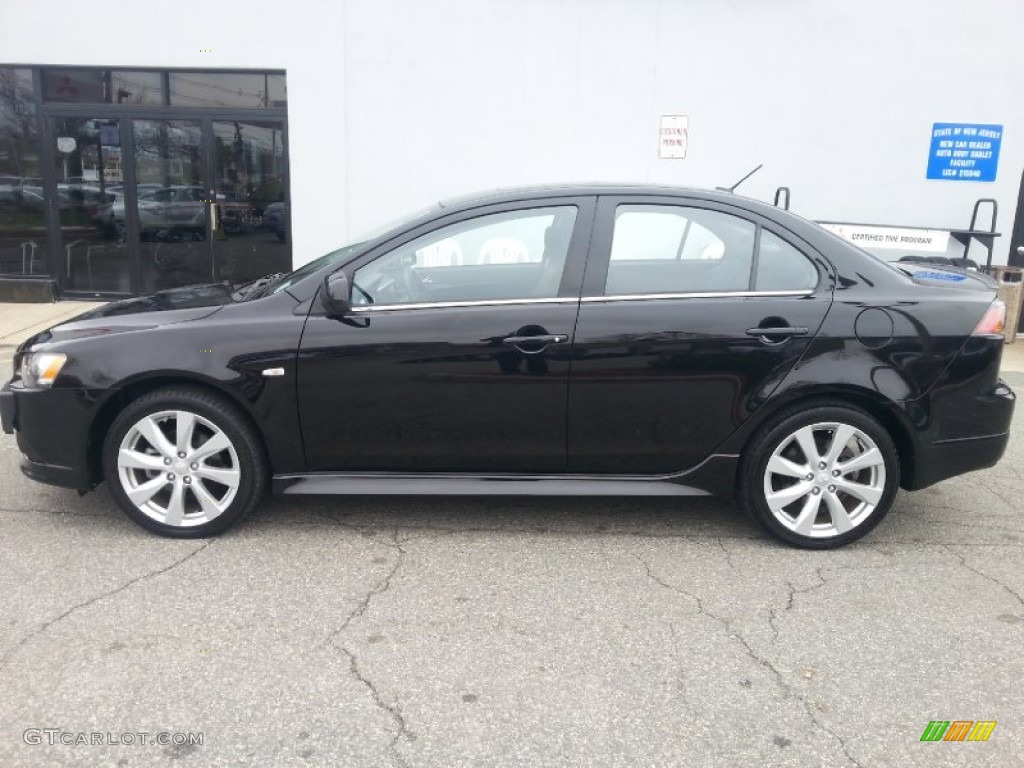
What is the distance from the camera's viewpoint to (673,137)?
898cm

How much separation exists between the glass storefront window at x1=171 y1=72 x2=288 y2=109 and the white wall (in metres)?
0.20

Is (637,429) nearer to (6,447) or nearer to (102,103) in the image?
(6,447)

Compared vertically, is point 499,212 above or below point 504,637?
above

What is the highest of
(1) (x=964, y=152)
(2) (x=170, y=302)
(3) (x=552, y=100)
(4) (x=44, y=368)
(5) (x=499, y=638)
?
(3) (x=552, y=100)

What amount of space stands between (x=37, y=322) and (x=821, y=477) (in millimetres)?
8220

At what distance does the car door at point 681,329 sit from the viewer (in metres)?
3.67

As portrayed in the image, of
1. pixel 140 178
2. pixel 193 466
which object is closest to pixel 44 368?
pixel 193 466

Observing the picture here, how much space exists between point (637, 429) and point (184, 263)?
7.65m

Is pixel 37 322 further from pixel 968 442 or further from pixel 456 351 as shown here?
pixel 968 442

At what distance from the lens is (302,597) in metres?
3.36

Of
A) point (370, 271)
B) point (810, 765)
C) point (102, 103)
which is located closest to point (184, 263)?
point (102, 103)

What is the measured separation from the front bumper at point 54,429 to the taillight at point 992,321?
3.86 metres

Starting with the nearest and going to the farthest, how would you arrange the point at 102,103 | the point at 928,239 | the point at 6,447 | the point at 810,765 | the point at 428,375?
1. the point at 810,765
2. the point at 428,375
3. the point at 6,447
4. the point at 928,239
5. the point at 102,103

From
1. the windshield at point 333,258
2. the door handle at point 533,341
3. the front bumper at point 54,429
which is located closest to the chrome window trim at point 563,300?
the door handle at point 533,341
